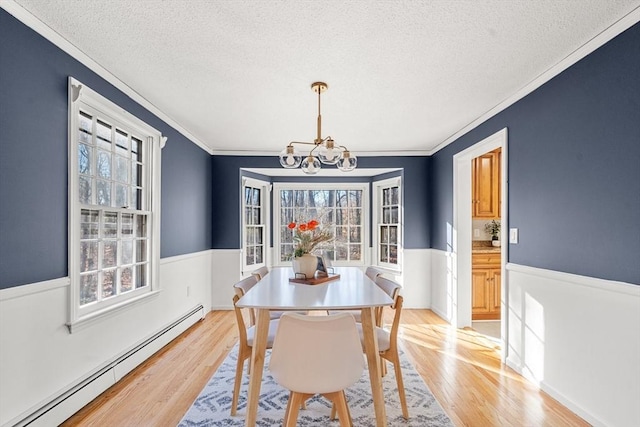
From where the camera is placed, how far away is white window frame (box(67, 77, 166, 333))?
2.22 metres

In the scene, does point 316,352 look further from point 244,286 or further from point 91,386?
point 91,386

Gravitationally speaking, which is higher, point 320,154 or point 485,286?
point 320,154

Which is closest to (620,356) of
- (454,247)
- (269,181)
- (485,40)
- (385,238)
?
(485,40)

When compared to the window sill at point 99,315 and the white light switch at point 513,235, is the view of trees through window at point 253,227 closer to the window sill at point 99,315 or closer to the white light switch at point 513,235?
the window sill at point 99,315

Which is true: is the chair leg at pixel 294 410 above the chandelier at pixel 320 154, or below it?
below

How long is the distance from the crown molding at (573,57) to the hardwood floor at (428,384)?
231 cm

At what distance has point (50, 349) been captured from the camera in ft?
6.70

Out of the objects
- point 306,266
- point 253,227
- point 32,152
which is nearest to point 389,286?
point 306,266

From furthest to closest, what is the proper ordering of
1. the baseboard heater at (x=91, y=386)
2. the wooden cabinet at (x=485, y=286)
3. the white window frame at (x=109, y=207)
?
the wooden cabinet at (x=485, y=286), the white window frame at (x=109, y=207), the baseboard heater at (x=91, y=386)

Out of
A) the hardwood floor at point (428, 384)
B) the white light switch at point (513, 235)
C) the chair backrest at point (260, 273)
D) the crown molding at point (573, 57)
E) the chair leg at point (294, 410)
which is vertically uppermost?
the crown molding at point (573, 57)

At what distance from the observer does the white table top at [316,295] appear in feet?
6.23

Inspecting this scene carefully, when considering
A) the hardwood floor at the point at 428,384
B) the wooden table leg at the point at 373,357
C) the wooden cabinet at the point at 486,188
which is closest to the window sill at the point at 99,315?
the hardwood floor at the point at 428,384

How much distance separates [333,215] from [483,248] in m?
2.40

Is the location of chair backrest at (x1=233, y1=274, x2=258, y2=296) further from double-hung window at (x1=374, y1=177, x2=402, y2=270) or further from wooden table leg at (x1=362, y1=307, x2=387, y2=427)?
double-hung window at (x1=374, y1=177, x2=402, y2=270)
